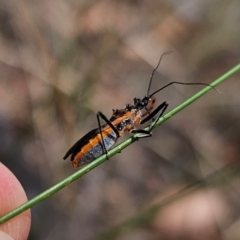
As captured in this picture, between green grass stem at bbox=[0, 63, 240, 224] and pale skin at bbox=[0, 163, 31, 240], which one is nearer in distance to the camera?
green grass stem at bbox=[0, 63, 240, 224]

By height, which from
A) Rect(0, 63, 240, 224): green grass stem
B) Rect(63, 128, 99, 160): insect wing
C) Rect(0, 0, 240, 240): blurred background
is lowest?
Rect(0, 63, 240, 224): green grass stem

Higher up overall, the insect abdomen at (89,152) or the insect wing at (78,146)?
the insect wing at (78,146)

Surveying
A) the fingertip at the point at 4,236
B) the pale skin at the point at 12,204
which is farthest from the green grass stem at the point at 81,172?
the pale skin at the point at 12,204

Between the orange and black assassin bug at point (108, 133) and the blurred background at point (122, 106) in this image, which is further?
the blurred background at point (122, 106)

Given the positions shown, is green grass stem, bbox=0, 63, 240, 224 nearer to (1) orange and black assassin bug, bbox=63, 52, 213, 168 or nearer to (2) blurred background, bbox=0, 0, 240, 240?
(1) orange and black assassin bug, bbox=63, 52, 213, 168

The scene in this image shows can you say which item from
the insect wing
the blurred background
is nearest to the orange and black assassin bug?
the insect wing

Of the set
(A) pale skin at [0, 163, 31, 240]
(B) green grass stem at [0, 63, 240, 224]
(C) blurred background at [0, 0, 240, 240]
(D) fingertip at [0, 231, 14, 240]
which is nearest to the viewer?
(B) green grass stem at [0, 63, 240, 224]

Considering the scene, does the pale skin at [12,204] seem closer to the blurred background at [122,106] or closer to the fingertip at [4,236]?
the fingertip at [4,236]

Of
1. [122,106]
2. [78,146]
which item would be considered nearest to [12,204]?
[78,146]
